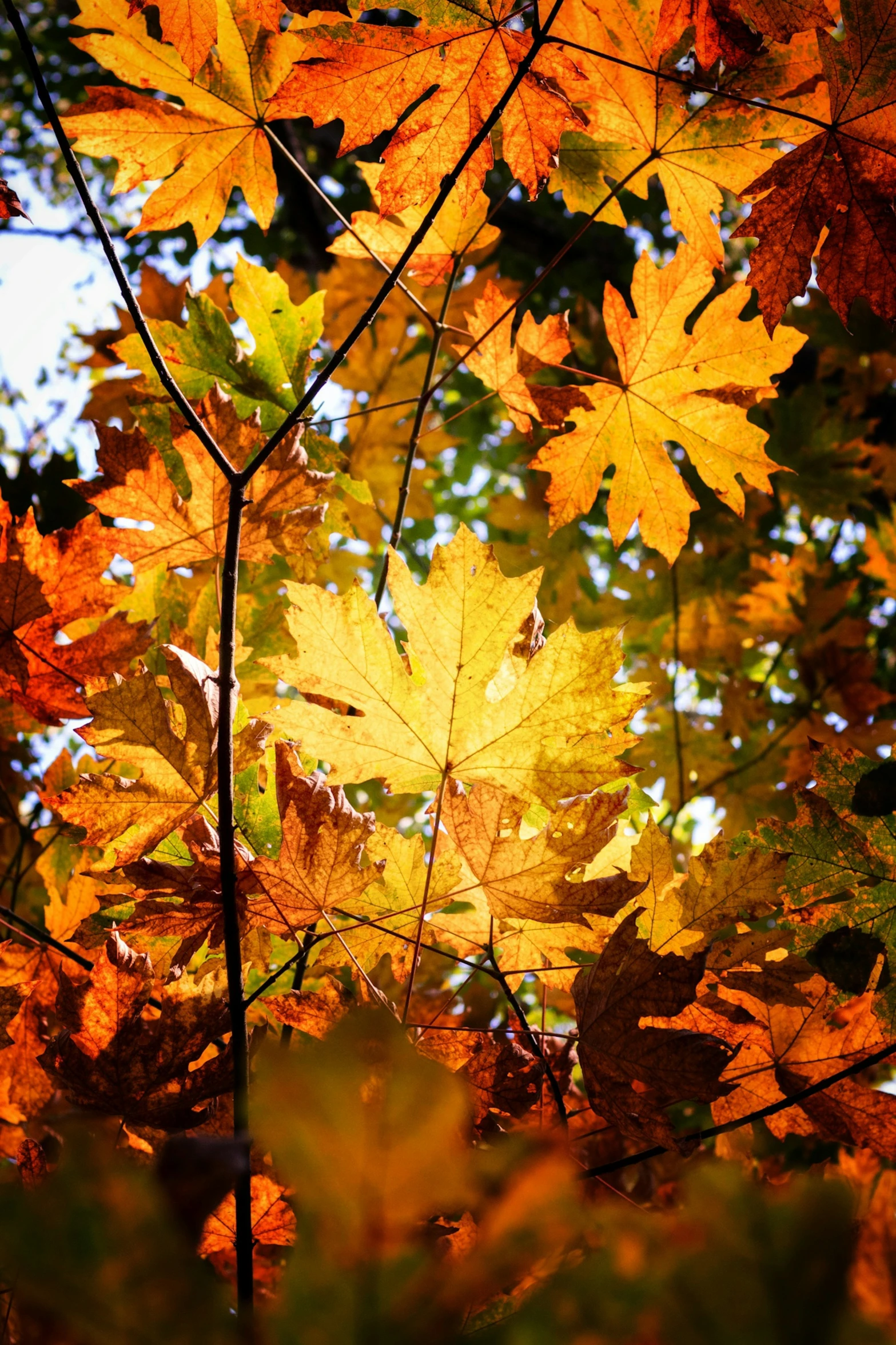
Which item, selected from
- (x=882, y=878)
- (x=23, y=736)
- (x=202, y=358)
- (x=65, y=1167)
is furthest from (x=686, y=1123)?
(x=65, y=1167)

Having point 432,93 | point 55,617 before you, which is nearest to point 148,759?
point 55,617

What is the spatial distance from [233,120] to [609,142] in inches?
23.5

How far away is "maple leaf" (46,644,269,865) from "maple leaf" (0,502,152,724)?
274mm

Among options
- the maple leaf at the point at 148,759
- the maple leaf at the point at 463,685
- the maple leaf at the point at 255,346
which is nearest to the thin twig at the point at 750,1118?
the maple leaf at the point at 463,685

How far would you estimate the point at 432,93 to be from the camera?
42.1 inches

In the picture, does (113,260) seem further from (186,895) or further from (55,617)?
(186,895)

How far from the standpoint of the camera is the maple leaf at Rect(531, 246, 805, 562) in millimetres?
1371

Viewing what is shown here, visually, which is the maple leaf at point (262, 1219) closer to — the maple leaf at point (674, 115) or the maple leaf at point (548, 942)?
the maple leaf at point (548, 942)

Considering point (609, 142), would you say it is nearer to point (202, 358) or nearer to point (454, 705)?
point (202, 358)

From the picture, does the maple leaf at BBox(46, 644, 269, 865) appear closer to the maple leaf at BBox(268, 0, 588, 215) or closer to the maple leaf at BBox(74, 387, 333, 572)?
the maple leaf at BBox(74, 387, 333, 572)

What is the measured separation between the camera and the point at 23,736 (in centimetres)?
225

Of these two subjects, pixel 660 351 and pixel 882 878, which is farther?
pixel 660 351

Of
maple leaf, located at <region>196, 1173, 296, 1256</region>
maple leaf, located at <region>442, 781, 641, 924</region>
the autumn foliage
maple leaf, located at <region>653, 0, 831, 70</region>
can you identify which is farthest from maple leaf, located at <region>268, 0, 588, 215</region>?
maple leaf, located at <region>196, 1173, 296, 1256</region>

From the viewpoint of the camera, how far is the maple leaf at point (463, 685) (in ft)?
3.00
